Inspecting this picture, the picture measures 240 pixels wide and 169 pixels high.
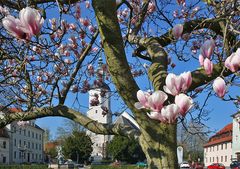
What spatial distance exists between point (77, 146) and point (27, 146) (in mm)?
22307

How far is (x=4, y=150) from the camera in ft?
181

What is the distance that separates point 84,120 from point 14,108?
1859 millimetres

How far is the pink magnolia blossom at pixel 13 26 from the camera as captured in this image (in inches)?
76.0

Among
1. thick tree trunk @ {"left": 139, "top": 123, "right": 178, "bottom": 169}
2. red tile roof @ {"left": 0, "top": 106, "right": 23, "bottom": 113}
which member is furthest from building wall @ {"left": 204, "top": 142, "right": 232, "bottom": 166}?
thick tree trunk @ {"left": 139, "top": 123, "right": 178, "bottom": 169}

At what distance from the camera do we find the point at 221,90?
192 cm

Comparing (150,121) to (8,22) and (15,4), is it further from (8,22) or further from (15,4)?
(15,4)

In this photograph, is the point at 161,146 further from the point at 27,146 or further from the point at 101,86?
the point at 27,146

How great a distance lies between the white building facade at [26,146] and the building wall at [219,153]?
2936 cm

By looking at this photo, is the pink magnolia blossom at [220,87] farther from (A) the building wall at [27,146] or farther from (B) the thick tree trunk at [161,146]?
(A) the building wall at [27,146]

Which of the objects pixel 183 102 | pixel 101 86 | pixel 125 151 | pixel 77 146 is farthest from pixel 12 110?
pixel 125 151

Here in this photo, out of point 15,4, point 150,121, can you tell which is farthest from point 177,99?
point 15,4

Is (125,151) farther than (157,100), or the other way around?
(125,151)

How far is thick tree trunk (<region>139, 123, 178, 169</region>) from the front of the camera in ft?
8.61

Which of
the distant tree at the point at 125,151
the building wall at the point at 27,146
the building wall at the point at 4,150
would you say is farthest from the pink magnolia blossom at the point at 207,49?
the building wall at the point at 27,146
